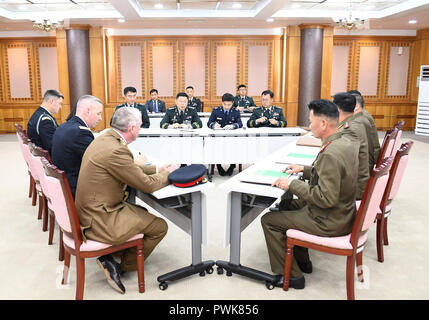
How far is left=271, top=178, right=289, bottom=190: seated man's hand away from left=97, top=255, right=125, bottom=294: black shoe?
4.39 feet

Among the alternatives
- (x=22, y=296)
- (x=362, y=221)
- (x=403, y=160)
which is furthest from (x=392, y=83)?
(x=22, y=296)

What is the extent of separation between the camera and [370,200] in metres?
2.51

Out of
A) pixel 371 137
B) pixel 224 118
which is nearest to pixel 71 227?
pixel 371 137

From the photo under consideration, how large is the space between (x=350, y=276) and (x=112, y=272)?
170 cm

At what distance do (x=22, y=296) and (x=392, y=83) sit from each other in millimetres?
12418

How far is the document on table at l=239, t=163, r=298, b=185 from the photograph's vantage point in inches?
116

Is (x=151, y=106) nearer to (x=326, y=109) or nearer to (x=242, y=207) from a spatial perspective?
(x=242, y=207)

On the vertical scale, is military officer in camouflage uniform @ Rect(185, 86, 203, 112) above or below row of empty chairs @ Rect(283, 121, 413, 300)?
above

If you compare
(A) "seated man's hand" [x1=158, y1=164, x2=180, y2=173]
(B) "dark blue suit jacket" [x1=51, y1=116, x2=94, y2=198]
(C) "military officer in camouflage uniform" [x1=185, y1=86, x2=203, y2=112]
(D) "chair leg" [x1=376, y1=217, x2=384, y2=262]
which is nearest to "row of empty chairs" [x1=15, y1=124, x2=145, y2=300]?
(B) "dark blue suit jacket" [x1=51, y1=116, x2=94, y2=198]

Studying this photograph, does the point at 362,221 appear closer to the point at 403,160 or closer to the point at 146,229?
the point at 403,160

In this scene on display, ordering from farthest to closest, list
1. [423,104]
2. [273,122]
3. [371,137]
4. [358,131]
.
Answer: [423,104]
[273,122]
[371,137]
[358,131]

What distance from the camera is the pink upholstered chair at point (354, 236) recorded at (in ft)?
8.16

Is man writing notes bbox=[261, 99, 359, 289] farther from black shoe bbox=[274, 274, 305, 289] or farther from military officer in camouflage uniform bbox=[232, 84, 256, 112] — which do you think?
military officer in camouflage uniform bbox=[232, 84, 256, 112]

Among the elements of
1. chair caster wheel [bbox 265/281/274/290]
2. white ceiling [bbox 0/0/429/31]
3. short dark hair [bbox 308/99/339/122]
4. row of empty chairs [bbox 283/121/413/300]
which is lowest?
chair caster wheel [bbox 265/281/274/290]
